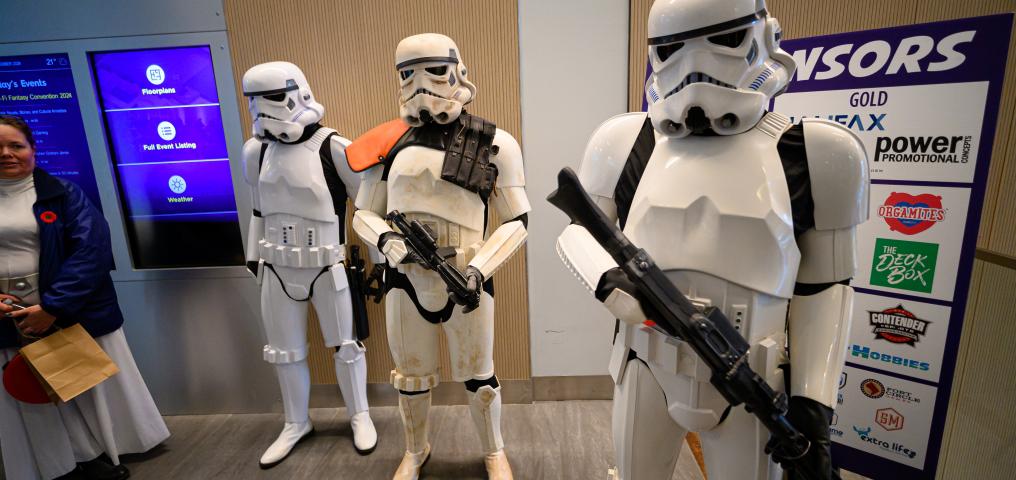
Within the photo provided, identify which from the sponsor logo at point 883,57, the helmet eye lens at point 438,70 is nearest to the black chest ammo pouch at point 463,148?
the helmet eye lens at point 438,70

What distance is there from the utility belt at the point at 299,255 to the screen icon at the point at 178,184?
888mm

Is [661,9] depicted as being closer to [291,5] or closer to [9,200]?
[291,5]

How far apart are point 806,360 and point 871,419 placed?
126cm

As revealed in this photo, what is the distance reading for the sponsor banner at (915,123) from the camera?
5.15ft

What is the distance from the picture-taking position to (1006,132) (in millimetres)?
2023

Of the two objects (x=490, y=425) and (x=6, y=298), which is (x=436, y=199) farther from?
(x=6, y=298)

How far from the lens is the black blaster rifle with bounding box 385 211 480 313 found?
1.63 meters

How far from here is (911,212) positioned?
1712 millimetres

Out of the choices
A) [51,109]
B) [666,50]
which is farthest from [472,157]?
[51,109]

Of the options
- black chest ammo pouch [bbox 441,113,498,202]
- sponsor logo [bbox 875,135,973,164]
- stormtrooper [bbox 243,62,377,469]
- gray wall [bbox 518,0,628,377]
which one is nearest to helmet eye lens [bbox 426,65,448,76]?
black chest ammo pouch [bbox 441,113,498,202]

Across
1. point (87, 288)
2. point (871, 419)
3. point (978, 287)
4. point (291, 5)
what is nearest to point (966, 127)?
point (978, 287)

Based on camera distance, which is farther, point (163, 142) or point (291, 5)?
point (163, 142)

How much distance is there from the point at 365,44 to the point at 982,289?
308 centimetres

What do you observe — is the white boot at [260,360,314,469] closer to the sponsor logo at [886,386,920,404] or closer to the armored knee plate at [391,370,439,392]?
the armored knee plate at [391,370,439,392]
